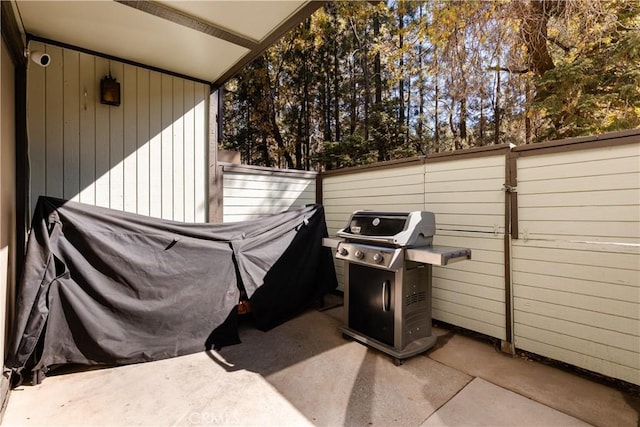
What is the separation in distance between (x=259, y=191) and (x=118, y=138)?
1628mm

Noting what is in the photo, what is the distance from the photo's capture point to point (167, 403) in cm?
209

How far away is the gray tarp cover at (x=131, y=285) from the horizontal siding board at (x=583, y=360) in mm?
2427

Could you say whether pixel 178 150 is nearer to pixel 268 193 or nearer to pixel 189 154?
pixel 189 154

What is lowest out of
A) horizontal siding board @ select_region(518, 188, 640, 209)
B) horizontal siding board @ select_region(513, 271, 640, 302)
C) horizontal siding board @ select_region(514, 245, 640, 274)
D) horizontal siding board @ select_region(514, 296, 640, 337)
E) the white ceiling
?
horizontal siding board @ select_region(514, 296, 640, 337)

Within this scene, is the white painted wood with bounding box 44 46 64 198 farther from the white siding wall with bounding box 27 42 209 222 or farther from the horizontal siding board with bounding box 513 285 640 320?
the horizontal siding board with bounding box 513 285 640 320

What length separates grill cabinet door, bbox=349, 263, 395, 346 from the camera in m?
2.77

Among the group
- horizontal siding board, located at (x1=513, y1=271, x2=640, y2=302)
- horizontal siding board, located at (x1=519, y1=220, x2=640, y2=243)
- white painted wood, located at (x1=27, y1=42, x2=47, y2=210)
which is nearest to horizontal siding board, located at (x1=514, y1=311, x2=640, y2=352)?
horizontal siding board, located at (x1=513, y1=271, x2=640, y2=302)

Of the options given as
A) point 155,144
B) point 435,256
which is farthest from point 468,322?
point 155,144

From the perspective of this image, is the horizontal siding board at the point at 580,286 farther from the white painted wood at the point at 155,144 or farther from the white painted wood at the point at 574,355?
the white painted wood at the point at 155,144

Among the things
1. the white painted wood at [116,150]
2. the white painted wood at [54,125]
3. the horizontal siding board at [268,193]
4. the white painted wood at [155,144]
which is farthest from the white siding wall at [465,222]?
the white painted wood at [54,125]

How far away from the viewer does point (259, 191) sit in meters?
4.05

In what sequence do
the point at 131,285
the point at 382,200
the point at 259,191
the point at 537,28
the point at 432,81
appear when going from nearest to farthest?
1. the point at 131,285
2. the point at 382,200
3. the point at 259,191
4. the point at 537,28
5. the point at 432,81

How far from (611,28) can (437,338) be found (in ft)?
16.9

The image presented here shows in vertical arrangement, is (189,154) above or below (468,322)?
above
